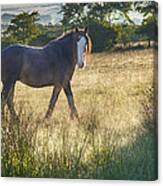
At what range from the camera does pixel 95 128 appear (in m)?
2.64

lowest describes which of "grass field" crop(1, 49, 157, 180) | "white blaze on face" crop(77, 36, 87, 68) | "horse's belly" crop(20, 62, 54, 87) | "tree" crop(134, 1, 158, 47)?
"grass field" crop(1, 49, 157, 180)

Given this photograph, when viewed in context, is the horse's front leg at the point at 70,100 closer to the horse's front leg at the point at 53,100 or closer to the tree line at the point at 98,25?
the horse's front leg at the point at 53,100

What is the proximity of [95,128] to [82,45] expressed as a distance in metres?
0.37

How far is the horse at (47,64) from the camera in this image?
2686 mm

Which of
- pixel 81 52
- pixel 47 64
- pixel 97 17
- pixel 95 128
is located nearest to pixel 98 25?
pixel 97 17

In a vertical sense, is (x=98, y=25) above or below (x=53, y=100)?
above

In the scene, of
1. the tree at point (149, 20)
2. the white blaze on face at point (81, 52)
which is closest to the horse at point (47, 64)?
the white blaze on face at point (81, 52)

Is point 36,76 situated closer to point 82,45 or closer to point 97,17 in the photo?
point 82,45

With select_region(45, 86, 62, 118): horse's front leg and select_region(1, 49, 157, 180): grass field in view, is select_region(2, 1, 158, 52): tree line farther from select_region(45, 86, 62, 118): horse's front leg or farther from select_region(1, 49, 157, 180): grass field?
select_region(45, 86, 62, 118): horse's front leg

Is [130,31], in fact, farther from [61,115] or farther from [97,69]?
[61,115]

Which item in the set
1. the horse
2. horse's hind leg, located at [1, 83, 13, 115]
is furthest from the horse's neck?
horse's hind leg, located at [1, 83, 13, 115]

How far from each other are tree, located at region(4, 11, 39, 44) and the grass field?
21cm

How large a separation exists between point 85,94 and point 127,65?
0.22 meters

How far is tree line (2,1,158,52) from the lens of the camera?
2592 mm
